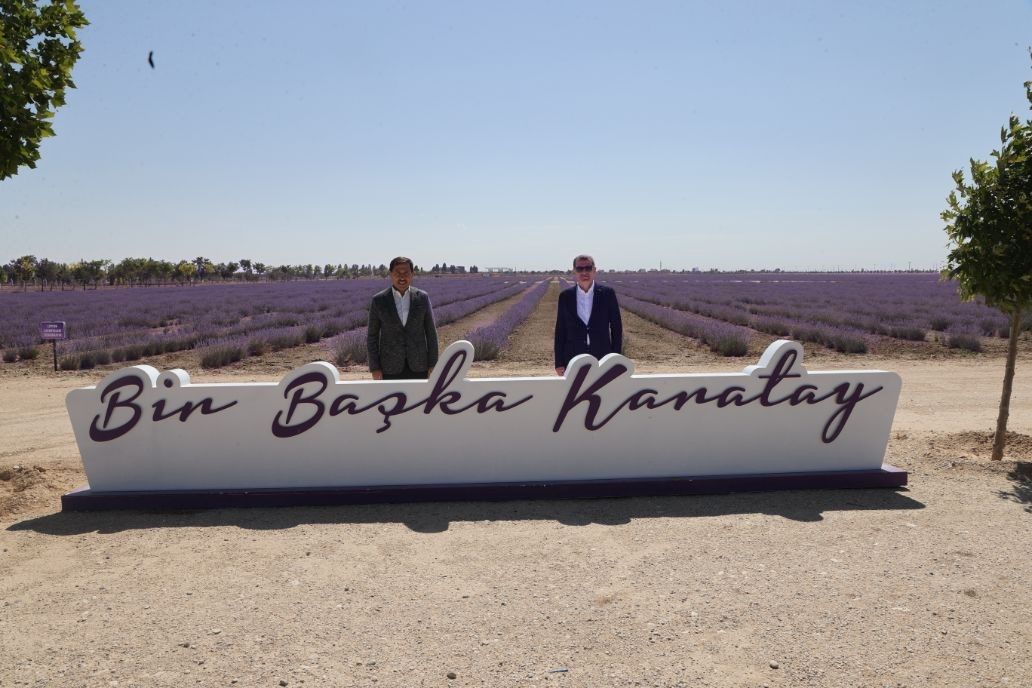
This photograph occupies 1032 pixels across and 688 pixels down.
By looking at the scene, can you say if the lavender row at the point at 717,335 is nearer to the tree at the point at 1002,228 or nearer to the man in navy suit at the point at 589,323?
the tree at the point at 1002,228

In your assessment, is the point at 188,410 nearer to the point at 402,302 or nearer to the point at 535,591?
the point at 402,302

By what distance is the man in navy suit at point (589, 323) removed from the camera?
6.01 metres

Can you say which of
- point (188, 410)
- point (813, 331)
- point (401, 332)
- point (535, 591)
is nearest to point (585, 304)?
point (401, 332)

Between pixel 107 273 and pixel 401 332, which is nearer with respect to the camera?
pixel 401 332

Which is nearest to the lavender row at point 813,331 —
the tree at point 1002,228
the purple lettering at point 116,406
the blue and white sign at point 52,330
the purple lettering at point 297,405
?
the tree at point 1002,228

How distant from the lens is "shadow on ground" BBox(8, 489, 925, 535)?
192 inches

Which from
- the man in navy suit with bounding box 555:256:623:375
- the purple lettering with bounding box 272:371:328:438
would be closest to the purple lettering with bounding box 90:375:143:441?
the purple lettering with bounding box 272:371:328:438

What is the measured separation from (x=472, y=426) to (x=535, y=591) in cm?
187

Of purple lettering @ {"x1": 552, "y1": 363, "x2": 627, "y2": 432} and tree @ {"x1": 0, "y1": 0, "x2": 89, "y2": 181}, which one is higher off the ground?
tree @ {"x1": 0, "y1": 0, "x2": 89, "y2": 181}

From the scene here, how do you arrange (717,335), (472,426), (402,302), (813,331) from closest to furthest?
(472,426) < (402,302) < (717,335) < (813,331)

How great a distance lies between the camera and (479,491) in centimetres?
534

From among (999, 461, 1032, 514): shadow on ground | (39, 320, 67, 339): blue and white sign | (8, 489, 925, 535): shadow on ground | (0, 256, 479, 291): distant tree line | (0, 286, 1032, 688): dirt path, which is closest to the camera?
(0, 286, 1032, 688): dirt path

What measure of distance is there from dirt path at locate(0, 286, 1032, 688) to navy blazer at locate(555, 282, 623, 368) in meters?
1.44

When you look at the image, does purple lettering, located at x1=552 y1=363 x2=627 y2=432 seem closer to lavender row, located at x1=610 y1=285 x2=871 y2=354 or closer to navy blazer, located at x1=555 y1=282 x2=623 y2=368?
navy blazer, located at x1=555 y1=282 x2=623 y2=368
